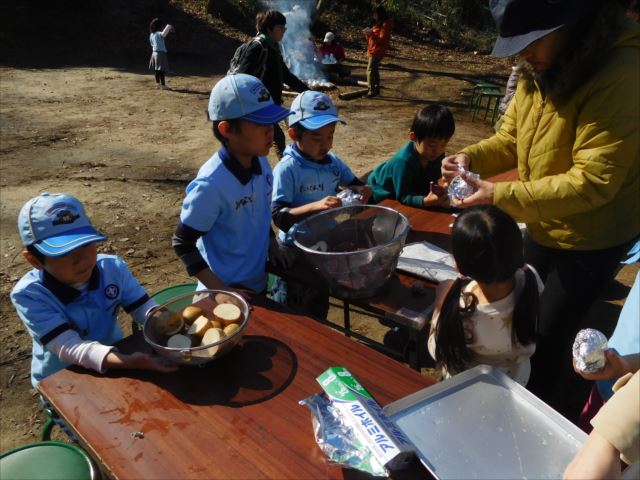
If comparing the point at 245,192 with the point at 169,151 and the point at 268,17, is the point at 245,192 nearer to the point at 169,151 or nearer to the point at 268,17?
the point at 268,17

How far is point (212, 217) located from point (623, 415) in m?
1.49

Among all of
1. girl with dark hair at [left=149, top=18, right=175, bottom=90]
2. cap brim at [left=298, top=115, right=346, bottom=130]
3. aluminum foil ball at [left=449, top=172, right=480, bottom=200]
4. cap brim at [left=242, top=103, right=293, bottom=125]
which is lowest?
girl with dark hair at [left=149, top=18, right=175, bottom=90]

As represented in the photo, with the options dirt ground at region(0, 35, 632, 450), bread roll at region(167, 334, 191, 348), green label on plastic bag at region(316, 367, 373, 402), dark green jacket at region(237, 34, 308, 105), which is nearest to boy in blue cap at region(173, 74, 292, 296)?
bread roll at region(167, 334, 191, 348)

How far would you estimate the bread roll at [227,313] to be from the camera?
62.0 inches

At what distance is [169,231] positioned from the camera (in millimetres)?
4773

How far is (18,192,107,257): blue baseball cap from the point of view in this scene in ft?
5.48

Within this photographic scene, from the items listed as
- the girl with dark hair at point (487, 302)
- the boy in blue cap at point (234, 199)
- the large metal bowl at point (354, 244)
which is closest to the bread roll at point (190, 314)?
the boy in blue cap at point (234, 199)

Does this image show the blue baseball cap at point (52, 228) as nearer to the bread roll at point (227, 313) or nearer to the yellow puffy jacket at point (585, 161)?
the bread roll at point (227, 313)

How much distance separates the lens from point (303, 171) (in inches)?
99.8

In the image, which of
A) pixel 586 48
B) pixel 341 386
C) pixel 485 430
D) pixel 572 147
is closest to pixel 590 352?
pixel 485 430

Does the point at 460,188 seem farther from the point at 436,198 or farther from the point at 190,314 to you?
the point at 190,314

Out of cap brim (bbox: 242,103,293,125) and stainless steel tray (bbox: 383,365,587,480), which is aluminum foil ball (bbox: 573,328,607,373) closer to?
stainless steel tray (bbox: 383,365,587,480)

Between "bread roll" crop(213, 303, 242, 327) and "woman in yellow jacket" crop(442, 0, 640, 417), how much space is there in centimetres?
93

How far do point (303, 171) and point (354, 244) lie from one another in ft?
2.08
